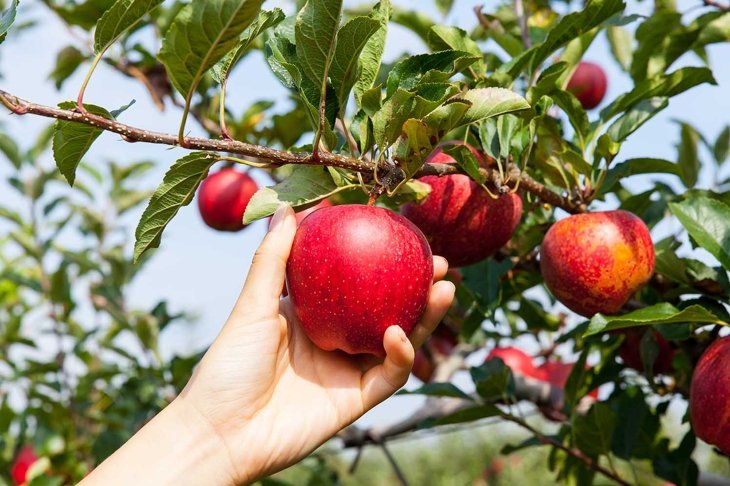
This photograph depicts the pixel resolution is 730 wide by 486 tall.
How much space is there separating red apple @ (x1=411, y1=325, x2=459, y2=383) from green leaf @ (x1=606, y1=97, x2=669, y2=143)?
4.18 ft

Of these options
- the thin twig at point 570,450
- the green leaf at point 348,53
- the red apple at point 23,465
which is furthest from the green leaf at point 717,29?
Answer: the red apple at point 23,465

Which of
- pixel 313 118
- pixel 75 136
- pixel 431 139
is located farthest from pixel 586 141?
pixel 75 136

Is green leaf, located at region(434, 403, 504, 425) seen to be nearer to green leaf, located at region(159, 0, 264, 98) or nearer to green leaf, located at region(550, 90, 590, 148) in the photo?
green leaf, located at region(550, 90, 590, 148)

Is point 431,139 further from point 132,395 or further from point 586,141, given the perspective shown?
point 132,395

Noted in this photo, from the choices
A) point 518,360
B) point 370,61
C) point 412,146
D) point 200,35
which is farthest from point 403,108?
point 518,360

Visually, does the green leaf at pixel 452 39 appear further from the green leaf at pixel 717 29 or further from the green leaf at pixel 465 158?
the green leaf at pixel 717 29

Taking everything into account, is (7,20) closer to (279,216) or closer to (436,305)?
(279,216)

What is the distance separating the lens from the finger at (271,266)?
1.28 m

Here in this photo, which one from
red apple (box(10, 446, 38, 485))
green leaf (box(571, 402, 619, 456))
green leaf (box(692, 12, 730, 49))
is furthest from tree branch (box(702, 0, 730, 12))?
red apple (box(10, 446, 38, 485))

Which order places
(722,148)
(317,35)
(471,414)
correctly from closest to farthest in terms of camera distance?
1. (317,35)
2. (471,414)
3. (722,148)

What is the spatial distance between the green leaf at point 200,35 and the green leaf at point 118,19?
67 mm

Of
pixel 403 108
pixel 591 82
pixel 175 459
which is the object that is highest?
pixel 403 108

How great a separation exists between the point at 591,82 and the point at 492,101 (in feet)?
6.69

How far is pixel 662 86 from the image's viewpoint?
162cm
